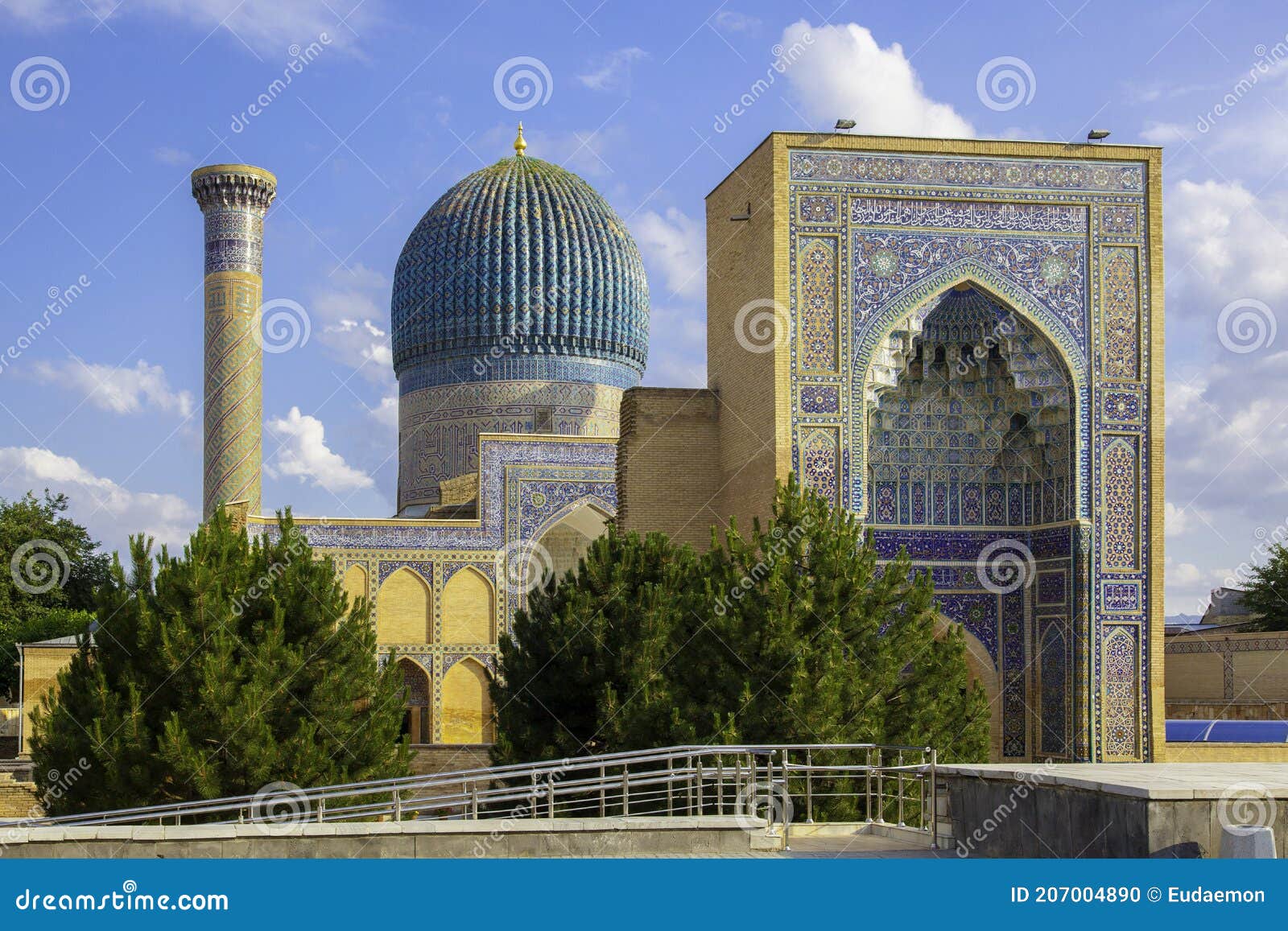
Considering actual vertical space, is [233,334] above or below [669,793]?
above

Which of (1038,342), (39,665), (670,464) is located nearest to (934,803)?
(670,464)

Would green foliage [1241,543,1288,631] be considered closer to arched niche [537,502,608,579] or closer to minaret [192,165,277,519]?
arched niche [537,502,608,579]

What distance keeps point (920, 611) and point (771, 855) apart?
16.2 feet

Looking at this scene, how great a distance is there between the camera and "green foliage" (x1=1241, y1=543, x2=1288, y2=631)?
812 inches

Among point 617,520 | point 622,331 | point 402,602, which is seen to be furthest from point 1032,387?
point 622,331

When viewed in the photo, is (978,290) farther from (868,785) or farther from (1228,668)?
(1228,668)

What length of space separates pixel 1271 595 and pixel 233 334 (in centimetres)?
1425

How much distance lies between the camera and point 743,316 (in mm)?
12719

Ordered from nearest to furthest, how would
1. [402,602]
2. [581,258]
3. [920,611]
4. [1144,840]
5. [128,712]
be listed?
[1144,840] < [128,712] < [920,611] < [402,602] < [581,258]

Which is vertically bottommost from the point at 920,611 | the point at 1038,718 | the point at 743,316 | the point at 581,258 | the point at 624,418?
the point at 1038,718

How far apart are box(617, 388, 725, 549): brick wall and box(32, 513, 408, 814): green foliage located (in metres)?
3.07

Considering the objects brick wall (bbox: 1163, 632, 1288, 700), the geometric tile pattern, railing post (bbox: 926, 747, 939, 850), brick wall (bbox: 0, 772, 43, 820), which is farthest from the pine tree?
brick wall (bbox: 1163, 632, 1288, 700)

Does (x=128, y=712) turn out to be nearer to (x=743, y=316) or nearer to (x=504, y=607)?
(x=743, y=316)

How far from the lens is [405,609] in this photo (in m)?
20.2
